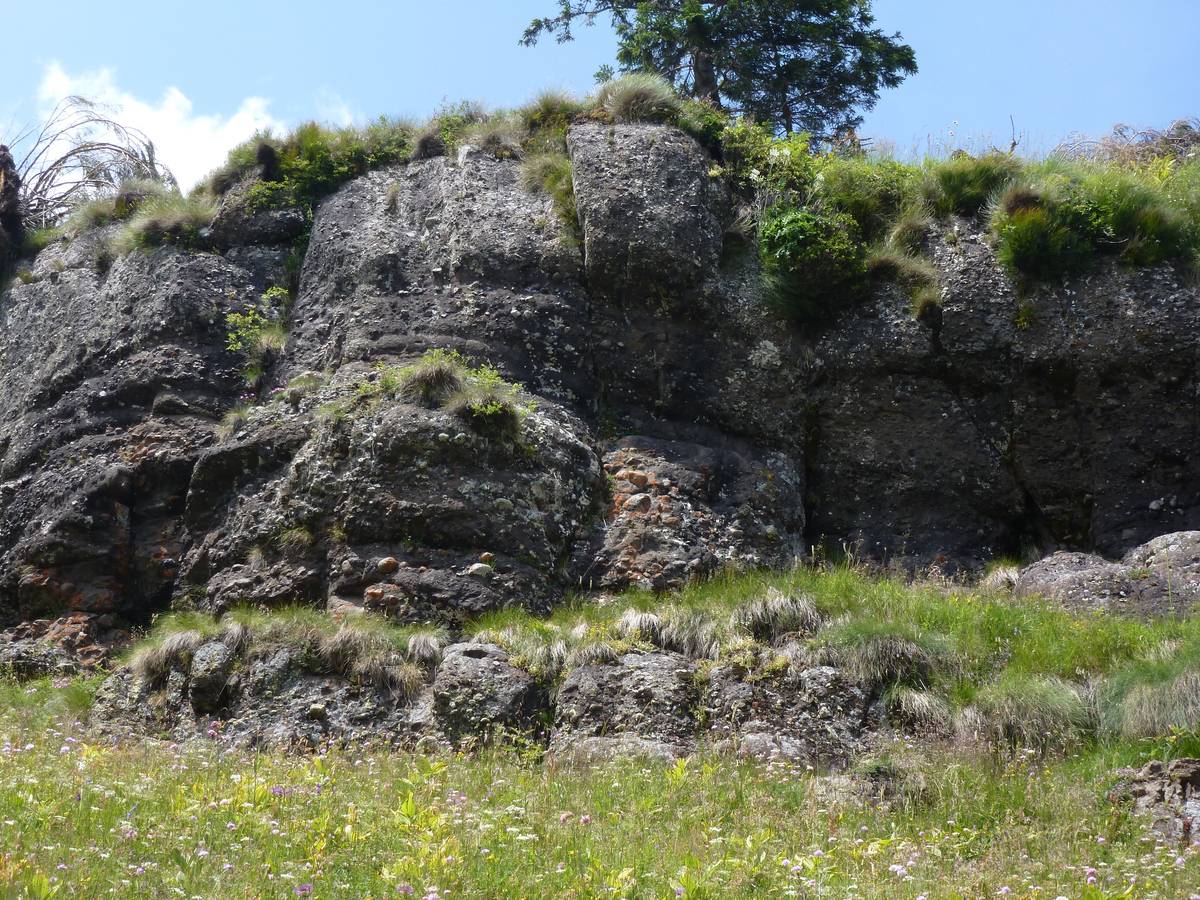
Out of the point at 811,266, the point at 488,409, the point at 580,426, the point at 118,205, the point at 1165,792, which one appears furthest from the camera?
the point at 118,205

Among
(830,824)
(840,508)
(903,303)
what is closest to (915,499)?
(840,508)

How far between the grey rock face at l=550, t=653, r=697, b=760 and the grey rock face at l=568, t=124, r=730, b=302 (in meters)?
4.87

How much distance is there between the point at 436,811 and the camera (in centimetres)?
565

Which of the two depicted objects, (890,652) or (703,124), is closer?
(890,652)

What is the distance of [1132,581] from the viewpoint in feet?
31.6

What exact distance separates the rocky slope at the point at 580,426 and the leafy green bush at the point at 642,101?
1.45 feet

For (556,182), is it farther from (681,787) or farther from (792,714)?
(681,787)

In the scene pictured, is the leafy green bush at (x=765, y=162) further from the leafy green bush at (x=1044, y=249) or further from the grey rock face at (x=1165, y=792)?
the grey rock face at (x=1165, y=792)

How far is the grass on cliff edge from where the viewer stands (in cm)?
473

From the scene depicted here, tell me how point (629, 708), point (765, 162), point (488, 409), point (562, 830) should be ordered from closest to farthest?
point (562, 830), point (629, 708), point (488, 409), point (765, 162)

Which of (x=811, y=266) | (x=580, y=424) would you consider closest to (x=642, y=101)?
(x=811, y=266)

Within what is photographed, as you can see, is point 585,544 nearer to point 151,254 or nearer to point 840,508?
point 840,508

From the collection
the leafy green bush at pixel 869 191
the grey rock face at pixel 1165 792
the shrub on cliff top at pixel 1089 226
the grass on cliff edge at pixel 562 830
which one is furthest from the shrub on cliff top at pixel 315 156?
the grey rock face at pixel 1165 792

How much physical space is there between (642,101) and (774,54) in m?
6.82
